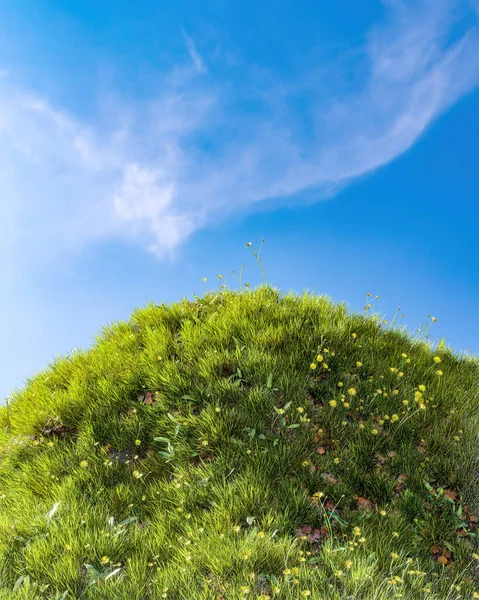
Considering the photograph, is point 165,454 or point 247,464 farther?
point 165,454

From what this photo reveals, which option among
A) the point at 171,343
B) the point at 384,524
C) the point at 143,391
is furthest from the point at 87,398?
the point at 384,524

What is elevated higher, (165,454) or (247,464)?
(165,454)

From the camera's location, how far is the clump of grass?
3967mm

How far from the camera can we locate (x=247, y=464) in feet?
16.5

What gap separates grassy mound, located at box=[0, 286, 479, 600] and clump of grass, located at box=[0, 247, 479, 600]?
0.02m

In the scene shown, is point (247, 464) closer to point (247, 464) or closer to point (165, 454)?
point (247, 464)

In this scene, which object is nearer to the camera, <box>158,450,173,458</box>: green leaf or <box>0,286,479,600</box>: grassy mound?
<box>0,286,479,600</box>: grassy mound

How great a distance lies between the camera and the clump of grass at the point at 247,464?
13.0 feet

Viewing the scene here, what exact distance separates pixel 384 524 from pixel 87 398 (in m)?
4.02

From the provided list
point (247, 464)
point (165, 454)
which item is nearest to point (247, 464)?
point (247, 464)

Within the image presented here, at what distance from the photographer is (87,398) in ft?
21.3

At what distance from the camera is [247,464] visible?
502 cm

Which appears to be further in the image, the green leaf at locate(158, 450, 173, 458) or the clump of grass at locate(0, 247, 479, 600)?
the green leaf at locate(158, 450, 173, 458)

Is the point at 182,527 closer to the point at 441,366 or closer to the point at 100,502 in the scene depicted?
the point at 100,502
